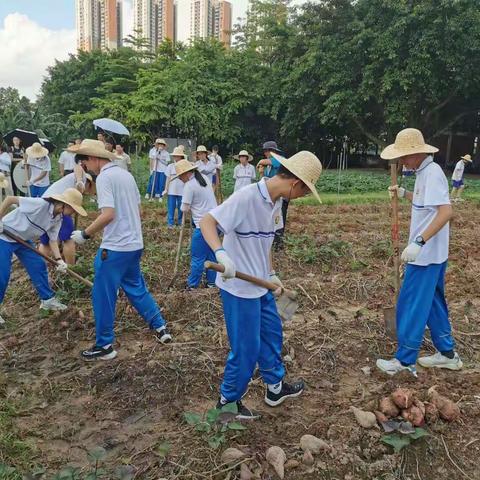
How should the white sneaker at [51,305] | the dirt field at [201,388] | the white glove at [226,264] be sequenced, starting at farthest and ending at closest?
the white sneaker at [51,305], the dirt field at [201,388], the white glove at [226,264]

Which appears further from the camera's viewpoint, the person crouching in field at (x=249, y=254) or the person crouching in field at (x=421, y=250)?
the person crouching in field at (x=421, y=250)

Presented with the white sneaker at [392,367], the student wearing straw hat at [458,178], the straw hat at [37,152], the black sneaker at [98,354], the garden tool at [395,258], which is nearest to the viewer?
the white sneaker at [392,367]

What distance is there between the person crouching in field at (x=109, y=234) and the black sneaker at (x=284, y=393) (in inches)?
55.5

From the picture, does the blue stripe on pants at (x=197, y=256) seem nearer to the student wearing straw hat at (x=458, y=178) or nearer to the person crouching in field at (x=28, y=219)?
the person crouching in field at (x=28, y=219)

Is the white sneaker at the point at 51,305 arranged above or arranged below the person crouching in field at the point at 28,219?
below

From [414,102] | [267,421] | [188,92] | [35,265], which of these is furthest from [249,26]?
[267,421]

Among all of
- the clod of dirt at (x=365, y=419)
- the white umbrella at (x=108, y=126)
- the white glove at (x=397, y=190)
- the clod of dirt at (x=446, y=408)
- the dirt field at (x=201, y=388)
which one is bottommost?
the dirt field at (x=201, y=388)

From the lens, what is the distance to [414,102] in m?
18.3

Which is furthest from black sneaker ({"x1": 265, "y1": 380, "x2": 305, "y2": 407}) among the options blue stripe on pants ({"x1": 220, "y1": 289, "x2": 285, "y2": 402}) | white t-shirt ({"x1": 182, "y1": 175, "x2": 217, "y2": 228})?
white t-shirt ({"x1": 182, "y1": 175, "x2": 217, "y2": 228})

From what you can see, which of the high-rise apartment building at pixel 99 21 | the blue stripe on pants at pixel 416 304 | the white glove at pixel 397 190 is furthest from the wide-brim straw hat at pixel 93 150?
the high-rise apartment building at pixel 99 21

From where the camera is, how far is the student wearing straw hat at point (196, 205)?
5211 mm

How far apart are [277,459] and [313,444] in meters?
0.23

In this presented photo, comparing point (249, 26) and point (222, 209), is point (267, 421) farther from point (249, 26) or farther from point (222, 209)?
point (249, 26)

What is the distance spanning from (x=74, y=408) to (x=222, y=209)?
1.78 m
